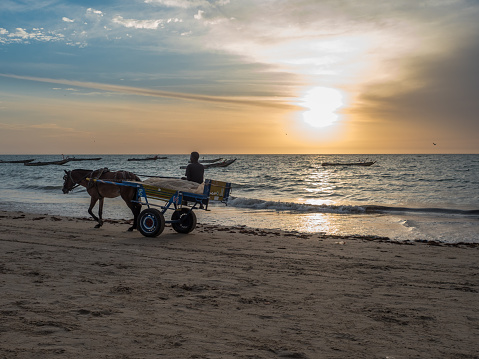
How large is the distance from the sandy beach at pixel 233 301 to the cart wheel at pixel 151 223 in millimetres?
918

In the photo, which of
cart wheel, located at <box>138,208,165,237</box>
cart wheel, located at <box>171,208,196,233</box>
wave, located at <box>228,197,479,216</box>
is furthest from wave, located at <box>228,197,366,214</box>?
cart wheel, located at <box>138,208,165,237</box>

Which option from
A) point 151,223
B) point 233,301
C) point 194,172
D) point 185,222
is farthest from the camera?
point 194,172

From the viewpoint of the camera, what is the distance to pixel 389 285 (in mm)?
6656

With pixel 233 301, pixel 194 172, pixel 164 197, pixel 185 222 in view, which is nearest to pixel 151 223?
pixel 164 197

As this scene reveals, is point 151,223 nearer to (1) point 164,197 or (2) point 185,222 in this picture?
(1) point 164,197

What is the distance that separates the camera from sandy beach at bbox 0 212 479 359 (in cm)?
413

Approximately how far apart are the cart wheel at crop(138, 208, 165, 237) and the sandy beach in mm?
918

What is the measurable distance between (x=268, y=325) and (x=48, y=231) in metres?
8.76

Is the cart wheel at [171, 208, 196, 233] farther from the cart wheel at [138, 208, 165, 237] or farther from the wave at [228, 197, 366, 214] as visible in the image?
the wave at [228, 197, 366, 214]

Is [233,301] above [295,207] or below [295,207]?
above

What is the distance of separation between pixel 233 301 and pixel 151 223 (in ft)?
19.1

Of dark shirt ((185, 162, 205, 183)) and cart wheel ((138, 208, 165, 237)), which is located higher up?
dark shirt ((185, 162, 205, 183))

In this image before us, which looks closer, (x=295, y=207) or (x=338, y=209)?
(x=338, y=209)

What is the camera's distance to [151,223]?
1091 centimetres
